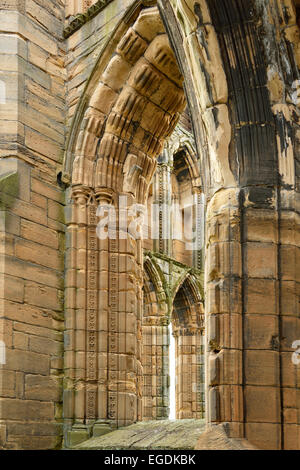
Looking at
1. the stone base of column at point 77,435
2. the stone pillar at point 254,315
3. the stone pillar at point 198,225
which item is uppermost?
the stone pillar at point 198,225

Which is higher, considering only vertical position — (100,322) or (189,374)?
(100,322)

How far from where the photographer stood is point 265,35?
488 centimetres

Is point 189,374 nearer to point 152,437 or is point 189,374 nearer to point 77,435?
point 77,435

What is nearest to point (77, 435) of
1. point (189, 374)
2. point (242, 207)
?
point (242, 207)

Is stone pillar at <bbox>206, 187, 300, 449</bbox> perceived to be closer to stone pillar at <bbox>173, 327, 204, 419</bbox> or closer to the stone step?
the stone step

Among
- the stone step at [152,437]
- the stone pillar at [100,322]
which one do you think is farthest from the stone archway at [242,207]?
the stone pillar at [100,322]

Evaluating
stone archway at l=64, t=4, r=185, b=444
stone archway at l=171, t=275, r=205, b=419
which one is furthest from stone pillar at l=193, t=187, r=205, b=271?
stone archway at l=64, t=4, r=185, b=444

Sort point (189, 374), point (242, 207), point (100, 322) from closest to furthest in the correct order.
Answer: point (242, 207), point (100, 322), point (189, 374)

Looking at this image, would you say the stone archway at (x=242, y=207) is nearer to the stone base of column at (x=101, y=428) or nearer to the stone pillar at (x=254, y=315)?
the stone pillar at (x=254, y=315)

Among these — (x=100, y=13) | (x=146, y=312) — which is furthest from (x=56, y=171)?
(x=146, y=312)

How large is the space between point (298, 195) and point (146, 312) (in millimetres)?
8697

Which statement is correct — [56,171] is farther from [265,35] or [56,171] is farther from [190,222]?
[190,222]

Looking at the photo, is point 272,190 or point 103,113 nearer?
point 272,190
